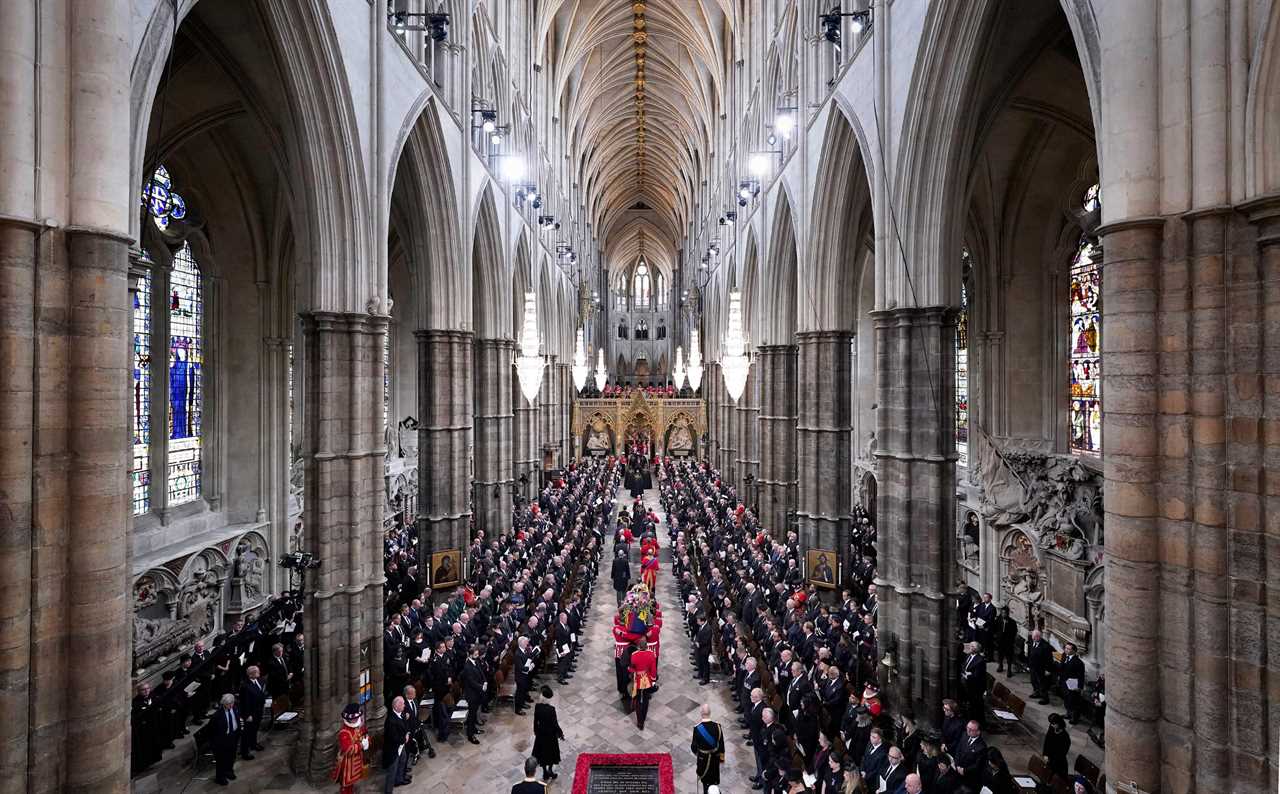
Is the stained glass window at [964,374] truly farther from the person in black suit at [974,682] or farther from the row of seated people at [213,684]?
the row of seated people at [213,684]

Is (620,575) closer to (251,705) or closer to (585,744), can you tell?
(585,744)

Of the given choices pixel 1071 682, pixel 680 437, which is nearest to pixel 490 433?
pixel 1071 682

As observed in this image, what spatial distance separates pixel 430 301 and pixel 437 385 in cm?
207

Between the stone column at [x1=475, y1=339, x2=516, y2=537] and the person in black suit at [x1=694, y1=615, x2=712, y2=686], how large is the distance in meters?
10.6

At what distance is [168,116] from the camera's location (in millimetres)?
13320

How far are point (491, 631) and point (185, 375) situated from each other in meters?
10.1

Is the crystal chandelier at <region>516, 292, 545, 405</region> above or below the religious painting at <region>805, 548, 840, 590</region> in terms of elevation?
above

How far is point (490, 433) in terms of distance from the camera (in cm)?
2147

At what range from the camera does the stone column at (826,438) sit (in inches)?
639

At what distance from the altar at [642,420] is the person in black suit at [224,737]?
3443 cm

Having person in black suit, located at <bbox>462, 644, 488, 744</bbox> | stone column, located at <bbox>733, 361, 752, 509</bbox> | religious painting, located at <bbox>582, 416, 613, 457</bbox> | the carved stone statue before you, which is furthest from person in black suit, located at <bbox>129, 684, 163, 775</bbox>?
religious painting, located at <bbox>582, 416, 613, 457</bbox>


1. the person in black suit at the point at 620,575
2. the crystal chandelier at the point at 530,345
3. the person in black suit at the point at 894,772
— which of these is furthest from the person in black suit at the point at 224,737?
the crystal chandelier at the point at 530,345

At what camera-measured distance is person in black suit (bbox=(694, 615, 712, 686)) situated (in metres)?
12.2

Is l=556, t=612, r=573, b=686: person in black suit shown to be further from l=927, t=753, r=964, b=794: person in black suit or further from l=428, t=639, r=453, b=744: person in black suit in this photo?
l=927, t=753, r=964, b=794: person in black suit
